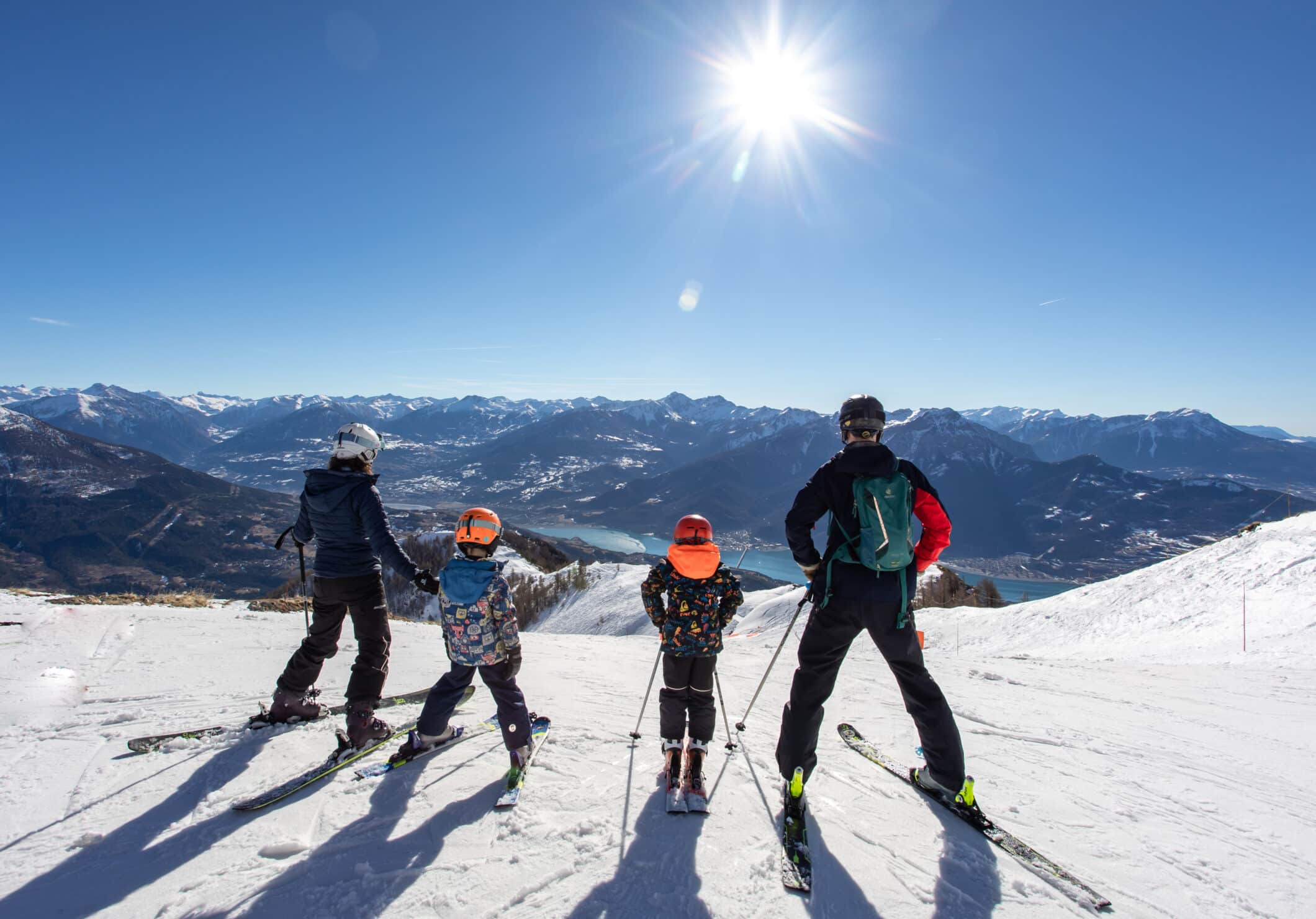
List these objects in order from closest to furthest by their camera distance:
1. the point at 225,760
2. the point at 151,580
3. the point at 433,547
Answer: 1. the point at 225,760
2. the point at 433,547
3. the point at 151,580

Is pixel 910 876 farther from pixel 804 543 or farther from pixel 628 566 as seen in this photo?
pixel 628 566

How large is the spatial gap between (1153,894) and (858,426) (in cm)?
Answer: 331

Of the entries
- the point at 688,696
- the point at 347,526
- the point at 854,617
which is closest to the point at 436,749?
the point at 347,526

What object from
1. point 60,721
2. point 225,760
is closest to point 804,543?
point 225,760

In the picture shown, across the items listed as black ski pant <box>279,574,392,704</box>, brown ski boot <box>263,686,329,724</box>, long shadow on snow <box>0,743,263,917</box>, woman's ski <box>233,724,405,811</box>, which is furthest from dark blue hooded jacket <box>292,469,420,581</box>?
long shadow on snow <box>0,743,263,917</box>

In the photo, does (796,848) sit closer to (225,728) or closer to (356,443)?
(356,443)

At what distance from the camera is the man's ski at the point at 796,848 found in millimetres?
3283

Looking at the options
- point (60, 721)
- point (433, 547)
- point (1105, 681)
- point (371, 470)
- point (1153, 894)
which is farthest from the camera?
point (433, 547)

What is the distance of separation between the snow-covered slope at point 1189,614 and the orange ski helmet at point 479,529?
12815 mm

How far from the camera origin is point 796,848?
3.56 m

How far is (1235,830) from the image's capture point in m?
4.09

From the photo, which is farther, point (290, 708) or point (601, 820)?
point (290, 708)

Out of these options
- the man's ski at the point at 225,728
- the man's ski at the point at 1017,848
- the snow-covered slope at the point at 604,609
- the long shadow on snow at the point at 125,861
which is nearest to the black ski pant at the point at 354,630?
the man's ski at the point at 225,728

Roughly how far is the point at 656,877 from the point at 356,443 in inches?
177
